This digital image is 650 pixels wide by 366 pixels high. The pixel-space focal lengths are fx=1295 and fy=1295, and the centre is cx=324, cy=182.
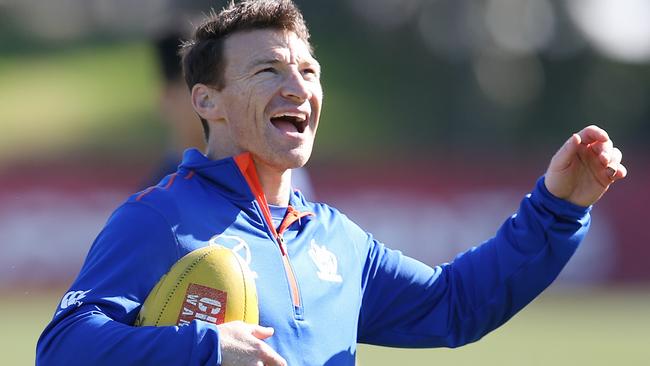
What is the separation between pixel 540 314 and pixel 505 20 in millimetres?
18871

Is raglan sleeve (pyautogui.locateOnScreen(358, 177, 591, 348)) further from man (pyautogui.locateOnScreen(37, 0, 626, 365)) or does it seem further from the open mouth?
the open mouth

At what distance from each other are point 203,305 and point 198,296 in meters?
0.03

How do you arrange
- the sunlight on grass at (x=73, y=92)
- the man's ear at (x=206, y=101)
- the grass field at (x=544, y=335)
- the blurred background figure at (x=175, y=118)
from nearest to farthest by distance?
the man's ear at (x=206, y=101)
the blurred background figure at (x=175, y=118)
the grass field at (x=544, y=335)
the sunlight on grass at (x=73, y=92)

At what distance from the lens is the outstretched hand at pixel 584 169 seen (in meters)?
4.53

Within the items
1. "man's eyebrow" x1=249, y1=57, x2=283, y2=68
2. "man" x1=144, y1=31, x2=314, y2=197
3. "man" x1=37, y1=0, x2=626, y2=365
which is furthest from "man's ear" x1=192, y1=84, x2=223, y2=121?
"man" x1=144, y1=31, x2=314, y2=197

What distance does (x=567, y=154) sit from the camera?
4559mm

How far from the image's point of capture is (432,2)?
33.7 m

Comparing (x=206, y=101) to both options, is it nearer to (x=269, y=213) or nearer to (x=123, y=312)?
(x=269, y=213)

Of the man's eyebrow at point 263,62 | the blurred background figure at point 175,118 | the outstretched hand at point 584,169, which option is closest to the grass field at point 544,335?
the blurred background figure at point 175,118

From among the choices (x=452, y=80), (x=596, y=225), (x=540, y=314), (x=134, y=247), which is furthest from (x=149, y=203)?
(x=452, y=80)

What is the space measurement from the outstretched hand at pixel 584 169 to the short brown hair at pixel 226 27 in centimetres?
101

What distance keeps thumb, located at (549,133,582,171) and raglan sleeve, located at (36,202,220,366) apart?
1406 mm

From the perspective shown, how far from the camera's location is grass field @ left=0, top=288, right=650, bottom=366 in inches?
473

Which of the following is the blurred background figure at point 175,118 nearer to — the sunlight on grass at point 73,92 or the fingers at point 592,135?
the fingers at point 592,135
